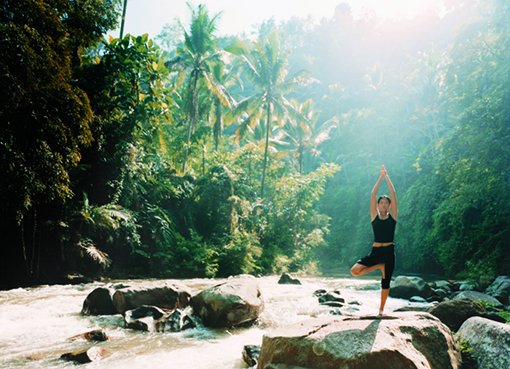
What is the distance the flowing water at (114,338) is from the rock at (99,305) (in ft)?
0.69

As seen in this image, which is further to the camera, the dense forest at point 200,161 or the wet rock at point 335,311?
the wet rock at point 335,311

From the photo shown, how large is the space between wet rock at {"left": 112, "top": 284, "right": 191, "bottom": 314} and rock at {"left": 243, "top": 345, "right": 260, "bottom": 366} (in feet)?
10.6

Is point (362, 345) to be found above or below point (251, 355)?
above

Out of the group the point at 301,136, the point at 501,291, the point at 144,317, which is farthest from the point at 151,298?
the point at 301,136

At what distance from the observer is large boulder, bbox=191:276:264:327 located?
278 inches

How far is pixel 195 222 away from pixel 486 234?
1392cm

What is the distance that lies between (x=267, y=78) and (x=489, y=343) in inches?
954

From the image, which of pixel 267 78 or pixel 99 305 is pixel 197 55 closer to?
pixel 267 78

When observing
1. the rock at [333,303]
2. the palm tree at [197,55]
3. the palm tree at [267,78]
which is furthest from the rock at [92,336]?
the palm tree at [267,78]

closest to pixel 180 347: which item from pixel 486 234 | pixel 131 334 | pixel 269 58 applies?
pixel 131 334

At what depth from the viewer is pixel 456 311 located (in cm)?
648

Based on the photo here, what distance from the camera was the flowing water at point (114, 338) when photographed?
201 inches

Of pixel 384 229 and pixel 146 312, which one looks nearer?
pixel 384 229

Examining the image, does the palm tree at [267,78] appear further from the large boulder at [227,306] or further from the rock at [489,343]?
the rock at [489,343]
